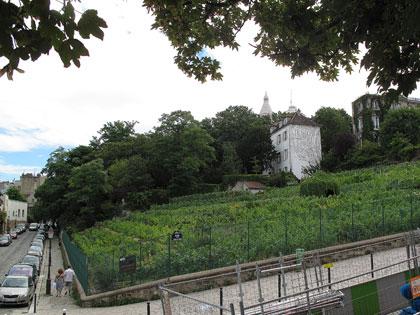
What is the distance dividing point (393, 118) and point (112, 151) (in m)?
42.9

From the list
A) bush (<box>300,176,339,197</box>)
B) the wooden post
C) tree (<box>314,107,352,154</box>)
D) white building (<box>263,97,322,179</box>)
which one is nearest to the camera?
the wooden post

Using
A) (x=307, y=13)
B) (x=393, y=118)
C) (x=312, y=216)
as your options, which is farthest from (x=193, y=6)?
(x=393, y=118)

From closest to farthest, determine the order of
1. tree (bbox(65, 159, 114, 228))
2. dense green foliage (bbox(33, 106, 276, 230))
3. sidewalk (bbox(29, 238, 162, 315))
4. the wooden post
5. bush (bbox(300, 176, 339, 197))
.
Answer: the wooden post → sidewalk (bbox(29, 238, 162, 315)) → bush (bbox(300, 176, 339, 197)) → tree (bbox(65, 159, 114, 228)) → dense green foliage (bbox(33, 106, 276, 230))

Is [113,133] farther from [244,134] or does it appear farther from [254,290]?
[254,290]

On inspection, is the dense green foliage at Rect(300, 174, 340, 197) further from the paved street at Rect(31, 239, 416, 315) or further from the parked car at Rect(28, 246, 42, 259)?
the parked car at Rect(28, 246, 42, 259)

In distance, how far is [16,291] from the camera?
68.5ft

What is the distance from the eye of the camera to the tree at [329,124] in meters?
86.1

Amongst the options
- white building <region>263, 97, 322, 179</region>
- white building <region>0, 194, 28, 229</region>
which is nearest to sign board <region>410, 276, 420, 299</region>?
white building <region>263, 97, 322, 179</region>

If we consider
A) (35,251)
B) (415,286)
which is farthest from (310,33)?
(35,251)

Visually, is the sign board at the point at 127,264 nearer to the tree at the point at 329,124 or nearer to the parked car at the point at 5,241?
the parked car at the point at 5,241

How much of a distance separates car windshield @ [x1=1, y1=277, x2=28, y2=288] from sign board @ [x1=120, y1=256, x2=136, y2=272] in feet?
21.1

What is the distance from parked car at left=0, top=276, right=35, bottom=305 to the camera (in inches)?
807

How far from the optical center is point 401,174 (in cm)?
4484

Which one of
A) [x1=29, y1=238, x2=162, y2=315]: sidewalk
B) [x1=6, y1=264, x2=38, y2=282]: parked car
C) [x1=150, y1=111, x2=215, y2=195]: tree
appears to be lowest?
[x1=29, y1=238, x2=162, y2=315]: sidewalk
